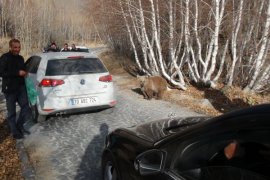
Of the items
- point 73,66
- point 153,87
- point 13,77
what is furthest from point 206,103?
point 13,77

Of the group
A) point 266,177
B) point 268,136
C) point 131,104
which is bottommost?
point 131,104

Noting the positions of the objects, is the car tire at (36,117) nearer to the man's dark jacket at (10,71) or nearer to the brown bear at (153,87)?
the man's dark jacket at (10,71)

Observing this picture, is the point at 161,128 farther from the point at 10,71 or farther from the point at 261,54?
the point at 261,54

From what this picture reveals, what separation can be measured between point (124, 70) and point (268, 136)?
2053 cm

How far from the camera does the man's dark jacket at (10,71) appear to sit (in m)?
7.26

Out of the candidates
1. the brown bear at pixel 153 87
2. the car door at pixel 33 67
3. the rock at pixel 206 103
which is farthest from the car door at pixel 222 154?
the brown bear at pixel 153 87

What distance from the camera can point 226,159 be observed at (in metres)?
2.61

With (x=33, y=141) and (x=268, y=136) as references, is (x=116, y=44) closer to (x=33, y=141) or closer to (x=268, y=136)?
(x=33, y=141)

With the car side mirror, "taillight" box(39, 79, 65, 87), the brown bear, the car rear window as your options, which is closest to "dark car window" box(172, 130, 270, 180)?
the car side mirror

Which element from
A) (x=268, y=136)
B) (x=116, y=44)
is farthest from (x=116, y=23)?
(x=268, y=136)

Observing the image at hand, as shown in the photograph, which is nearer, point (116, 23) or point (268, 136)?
point (268, 136)

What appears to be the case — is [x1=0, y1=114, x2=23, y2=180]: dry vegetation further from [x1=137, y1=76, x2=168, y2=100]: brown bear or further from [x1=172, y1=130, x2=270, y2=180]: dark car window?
[x1=137, y1=76, x2=168, y2=100]: brown bear

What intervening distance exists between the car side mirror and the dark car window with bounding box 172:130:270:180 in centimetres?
14

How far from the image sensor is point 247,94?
12539 millimetres
